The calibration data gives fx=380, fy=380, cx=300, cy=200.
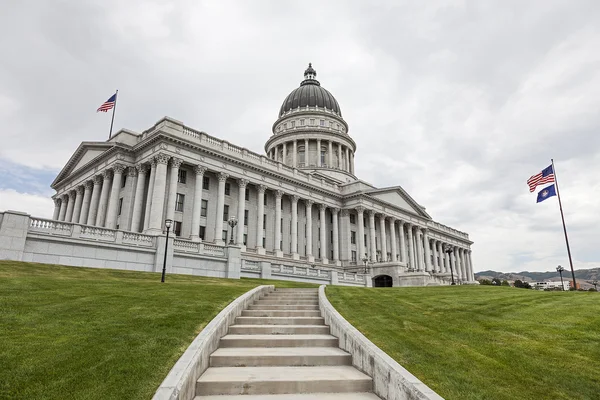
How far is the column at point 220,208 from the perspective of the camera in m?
47.0

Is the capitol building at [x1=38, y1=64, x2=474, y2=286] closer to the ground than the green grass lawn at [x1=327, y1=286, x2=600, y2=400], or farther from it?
farther from it

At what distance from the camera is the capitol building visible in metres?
44.1

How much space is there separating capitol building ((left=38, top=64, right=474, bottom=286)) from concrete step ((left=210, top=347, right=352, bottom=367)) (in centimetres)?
2273

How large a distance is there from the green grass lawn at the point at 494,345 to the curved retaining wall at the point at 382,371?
0.60 m

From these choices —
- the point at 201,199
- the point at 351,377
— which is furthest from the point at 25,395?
the point at 201,199

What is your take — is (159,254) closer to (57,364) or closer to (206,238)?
(206,238)

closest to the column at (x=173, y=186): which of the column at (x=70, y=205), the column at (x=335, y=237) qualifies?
the column at (x=70, y=205)

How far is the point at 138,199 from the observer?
148ft

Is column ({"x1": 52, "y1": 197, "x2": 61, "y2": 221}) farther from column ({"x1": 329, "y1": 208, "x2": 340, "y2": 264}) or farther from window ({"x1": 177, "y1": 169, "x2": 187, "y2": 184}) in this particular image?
column ({"x1": 329, "y1": 208, "x2": 340, "y2": 264})

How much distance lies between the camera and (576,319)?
11.7 meters

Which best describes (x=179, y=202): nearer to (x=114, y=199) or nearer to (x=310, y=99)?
(x=114, y=199)

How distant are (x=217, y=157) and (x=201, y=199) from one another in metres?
5.82

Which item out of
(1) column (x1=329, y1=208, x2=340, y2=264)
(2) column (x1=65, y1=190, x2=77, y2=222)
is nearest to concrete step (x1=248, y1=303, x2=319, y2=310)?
(1) column (x1=329, y1=208, x2=340, y2=264)

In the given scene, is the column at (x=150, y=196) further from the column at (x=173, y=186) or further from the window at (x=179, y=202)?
the window at (x=179, y=202)
